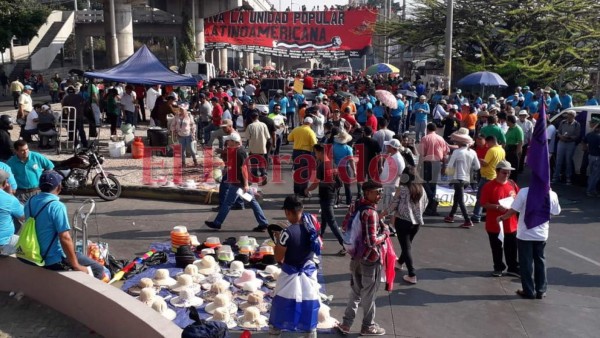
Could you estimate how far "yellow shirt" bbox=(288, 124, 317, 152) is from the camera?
12.2 meters

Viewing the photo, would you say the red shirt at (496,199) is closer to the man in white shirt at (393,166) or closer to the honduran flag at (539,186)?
the honduran flag at (539,186)

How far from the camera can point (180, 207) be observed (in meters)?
11.7

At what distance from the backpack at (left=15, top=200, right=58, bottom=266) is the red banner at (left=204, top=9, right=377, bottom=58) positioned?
33.2 metres

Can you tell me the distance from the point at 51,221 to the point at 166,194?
6.43m

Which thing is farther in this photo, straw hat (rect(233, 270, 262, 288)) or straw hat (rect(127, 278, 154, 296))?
straw hat (rect(233, 270, 262, 288))

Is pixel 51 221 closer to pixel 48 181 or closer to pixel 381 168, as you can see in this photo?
pixel 48 181

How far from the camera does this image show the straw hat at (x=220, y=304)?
6.68 m

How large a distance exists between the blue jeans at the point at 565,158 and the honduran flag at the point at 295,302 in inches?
410

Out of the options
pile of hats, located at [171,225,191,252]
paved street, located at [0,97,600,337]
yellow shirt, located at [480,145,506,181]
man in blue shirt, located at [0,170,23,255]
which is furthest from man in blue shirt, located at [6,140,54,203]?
yellow shirt, located at [480,145,506,181]

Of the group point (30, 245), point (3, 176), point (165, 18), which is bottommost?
point (30, 245)

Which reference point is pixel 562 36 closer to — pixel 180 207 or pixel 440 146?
pixel 440 146

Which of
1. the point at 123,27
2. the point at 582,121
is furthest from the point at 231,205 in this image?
the point at 123,27

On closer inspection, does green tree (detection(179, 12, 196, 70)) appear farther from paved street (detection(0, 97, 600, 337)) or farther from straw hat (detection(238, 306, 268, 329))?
straw hat (detection(238, 306, 268, 329))

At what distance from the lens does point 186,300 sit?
22.7ft
